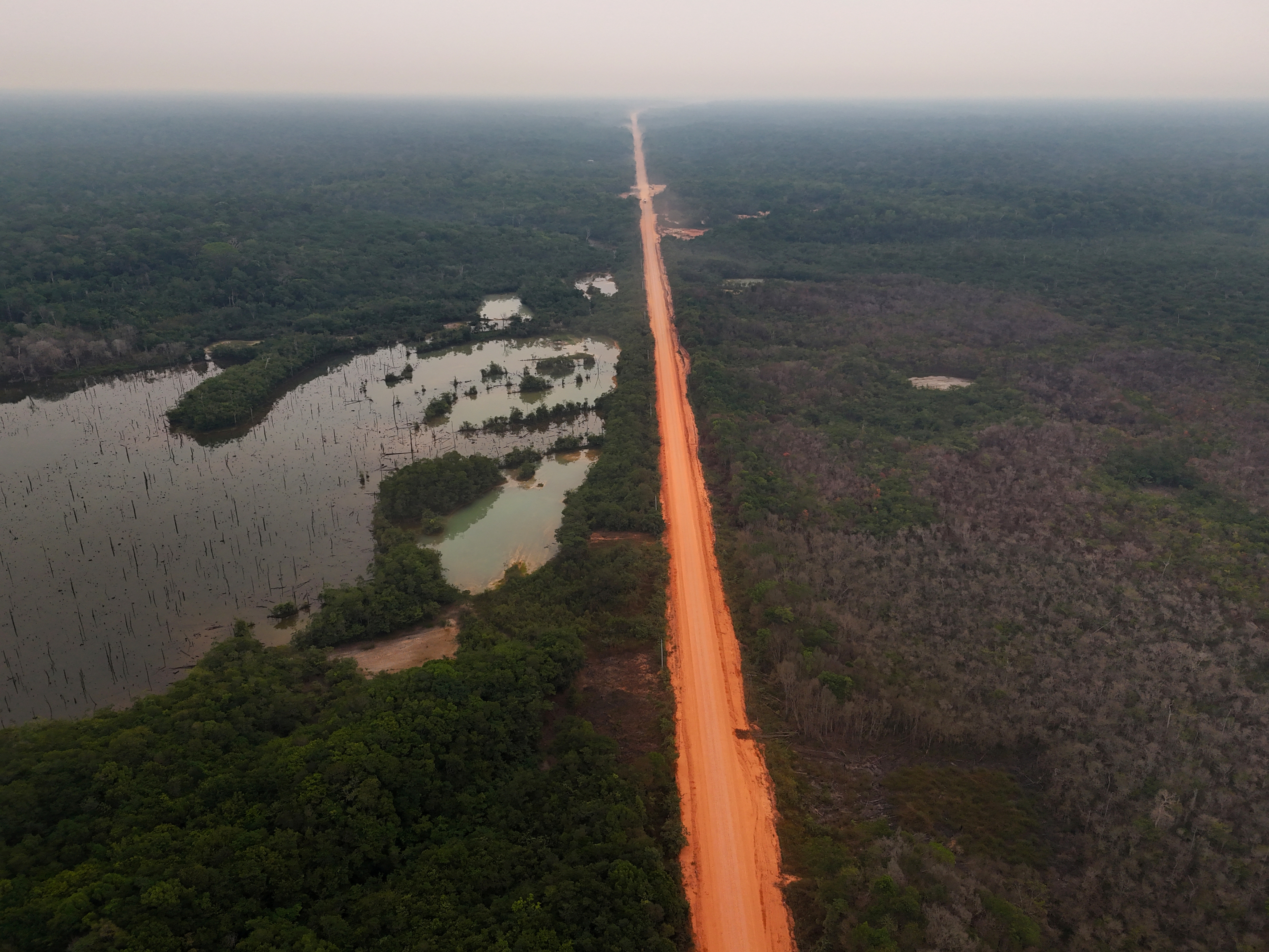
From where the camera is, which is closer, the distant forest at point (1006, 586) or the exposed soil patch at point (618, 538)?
the distant forest at point (1006, 586)

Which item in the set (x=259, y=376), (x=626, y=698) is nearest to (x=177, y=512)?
(x=259, y=376)

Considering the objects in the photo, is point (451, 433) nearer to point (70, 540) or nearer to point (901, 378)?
point (70, 540)

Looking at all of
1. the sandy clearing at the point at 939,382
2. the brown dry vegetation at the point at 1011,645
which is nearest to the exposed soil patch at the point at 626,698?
the brown dry vegetation at the point at 1011,645

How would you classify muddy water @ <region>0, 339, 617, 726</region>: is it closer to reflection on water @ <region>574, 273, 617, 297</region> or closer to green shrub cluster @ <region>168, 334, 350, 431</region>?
green shrub cluster @ <region>168, 334, 350, 431</region>

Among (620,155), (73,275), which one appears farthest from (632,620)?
(620,155)

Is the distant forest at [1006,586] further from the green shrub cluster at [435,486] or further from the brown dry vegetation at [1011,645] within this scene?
the green shrub cluster at [435,486]
